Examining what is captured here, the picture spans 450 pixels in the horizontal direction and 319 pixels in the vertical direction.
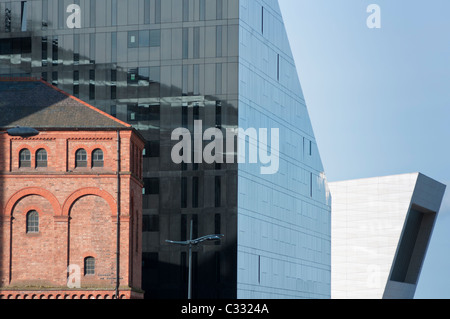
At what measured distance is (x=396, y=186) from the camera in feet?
382

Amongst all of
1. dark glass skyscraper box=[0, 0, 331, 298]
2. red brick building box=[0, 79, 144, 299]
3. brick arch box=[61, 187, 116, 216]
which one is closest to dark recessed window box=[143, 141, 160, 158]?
dark glass skyscraper box=[0, 0, 331, 298]

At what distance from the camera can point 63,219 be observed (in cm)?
5941

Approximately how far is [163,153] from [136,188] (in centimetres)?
1919

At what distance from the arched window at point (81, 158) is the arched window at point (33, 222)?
4420mm

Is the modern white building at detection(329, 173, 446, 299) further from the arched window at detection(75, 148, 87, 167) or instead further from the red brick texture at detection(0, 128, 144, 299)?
the arched window at detection(75, 148, 87, 167)

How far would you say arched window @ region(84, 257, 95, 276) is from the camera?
2336 inches

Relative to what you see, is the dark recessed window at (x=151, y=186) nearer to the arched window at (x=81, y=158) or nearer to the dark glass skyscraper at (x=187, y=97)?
the dark glass skyscraper at (x=187, y=97)

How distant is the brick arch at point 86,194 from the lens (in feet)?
195

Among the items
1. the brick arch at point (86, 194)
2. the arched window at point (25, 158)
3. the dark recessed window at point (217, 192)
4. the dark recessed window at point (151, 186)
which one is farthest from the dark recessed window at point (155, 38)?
the brick arch at point (86, 194)

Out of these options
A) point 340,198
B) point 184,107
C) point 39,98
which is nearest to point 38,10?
point 184,107

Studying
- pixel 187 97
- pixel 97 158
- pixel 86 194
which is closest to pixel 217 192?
pixel 187 97

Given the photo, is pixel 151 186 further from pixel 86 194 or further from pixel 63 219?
pixel 63 219

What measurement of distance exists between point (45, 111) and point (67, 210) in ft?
25.3
